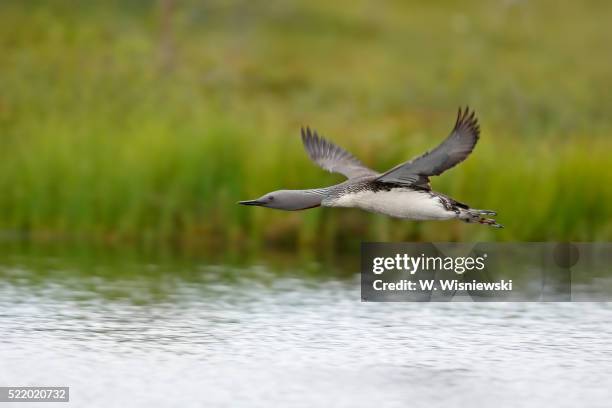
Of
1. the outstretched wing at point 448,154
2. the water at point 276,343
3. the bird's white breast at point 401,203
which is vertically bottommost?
the water at point 276,343

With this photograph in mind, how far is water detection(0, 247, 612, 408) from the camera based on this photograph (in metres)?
8.31

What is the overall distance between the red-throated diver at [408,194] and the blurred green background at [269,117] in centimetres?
620

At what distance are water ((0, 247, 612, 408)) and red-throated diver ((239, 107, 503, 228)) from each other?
1187 millimetres

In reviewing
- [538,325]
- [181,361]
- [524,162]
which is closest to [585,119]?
[524,162]

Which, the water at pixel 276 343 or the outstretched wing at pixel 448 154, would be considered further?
the outstretched wing at pixel 448 154

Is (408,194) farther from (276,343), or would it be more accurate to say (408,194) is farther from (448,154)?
(276,343)

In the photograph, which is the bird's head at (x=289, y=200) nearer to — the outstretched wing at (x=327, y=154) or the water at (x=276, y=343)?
the water at (x=276, y=343)

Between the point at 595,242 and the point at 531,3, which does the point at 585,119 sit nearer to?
the point at 595,242

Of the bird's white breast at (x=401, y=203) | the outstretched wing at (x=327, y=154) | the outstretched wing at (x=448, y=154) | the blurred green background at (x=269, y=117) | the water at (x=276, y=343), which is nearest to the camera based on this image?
the water at (x=276, y=343)

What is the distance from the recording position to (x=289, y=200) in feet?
29.6

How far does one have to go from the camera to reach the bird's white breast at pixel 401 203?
9289mm

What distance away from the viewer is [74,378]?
847cm

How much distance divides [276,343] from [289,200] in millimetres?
1482

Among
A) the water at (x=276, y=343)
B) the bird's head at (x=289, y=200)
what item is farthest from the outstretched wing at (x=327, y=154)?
the bird's head at (x=289, y=200)
